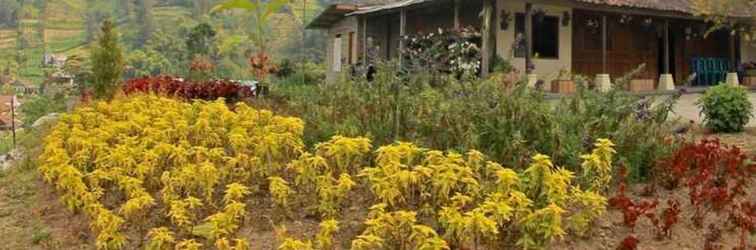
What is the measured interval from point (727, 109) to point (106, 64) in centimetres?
931

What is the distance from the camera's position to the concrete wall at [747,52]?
61.8ft

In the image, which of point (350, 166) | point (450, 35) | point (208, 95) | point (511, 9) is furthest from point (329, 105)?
point (511, 9)

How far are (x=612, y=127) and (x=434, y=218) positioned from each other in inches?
77.7

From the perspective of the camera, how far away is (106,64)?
11.7m

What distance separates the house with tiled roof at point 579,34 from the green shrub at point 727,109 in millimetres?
5453

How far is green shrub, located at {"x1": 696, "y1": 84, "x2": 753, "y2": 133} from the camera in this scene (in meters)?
7.45

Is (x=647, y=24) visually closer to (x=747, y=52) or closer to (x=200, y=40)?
(x=747, y=52)

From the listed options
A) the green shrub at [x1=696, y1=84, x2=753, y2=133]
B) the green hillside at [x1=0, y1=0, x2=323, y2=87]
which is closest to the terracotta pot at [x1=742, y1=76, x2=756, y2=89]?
the green shrub at [x1=696, y1=84, x2=753, y2=133]

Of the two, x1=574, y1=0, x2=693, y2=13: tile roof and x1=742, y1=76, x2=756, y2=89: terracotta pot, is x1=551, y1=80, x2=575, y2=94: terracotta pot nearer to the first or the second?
x1=574, y1=0, x2=693, y2=13: tile roof

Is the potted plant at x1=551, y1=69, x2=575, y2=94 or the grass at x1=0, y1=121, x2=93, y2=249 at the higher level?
the potted plant at x1=551, y1=69, x2=575, y2=94

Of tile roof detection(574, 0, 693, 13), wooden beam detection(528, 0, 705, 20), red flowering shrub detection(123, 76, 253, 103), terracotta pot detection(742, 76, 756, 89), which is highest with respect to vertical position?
tile roof detection(574, 0, 693, 13)

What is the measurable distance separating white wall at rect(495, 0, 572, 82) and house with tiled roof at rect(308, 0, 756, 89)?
21 mm

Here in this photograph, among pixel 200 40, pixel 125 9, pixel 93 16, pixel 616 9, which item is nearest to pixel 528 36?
pixel 616 9

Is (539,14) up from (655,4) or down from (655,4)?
down
